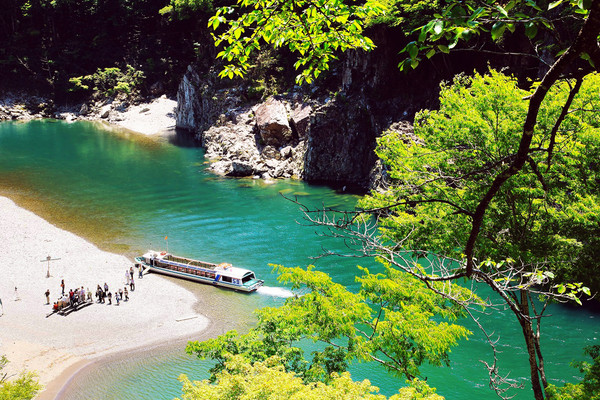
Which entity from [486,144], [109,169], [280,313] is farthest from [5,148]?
[486,144]

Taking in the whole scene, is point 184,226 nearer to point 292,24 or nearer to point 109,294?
point 109,294

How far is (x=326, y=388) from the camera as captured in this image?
30.4ft

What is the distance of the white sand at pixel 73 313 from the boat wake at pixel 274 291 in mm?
4592

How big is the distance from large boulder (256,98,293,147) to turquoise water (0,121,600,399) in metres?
8.77

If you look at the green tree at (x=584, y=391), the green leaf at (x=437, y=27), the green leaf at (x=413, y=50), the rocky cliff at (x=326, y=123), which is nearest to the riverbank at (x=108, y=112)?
the rocky cliff at (x=326, y=123)

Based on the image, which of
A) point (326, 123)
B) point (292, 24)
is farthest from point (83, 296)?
point (326, 123)

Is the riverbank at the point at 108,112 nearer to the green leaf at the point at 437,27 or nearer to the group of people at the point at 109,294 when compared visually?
the group of people at the point at 109,294

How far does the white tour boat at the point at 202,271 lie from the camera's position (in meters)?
29.8

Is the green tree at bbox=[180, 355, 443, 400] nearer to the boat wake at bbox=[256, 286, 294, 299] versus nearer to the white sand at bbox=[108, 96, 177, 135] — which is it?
the boat wake at bbox=[256, 286, 294, 299]

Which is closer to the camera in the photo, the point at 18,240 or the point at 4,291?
the point at 4,291

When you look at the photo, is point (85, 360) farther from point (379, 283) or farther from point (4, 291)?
point (379, 283)

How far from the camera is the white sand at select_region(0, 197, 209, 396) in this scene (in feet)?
77.4

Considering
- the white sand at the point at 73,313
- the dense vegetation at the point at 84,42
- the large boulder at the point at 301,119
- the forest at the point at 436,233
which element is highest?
the dense vegetation at the point at 84,42

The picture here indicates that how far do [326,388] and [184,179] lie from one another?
48225 mm
